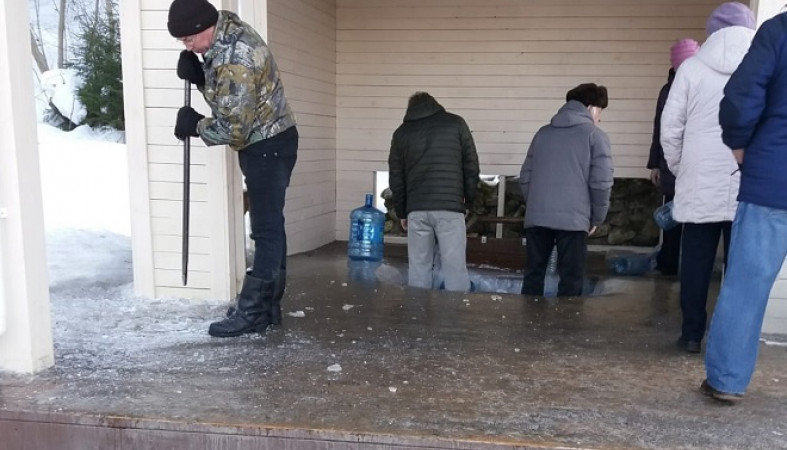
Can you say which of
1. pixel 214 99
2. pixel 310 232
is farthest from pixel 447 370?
pixel 310 232

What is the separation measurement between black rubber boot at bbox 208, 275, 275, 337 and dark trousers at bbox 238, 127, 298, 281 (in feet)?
0.17

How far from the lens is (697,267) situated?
281 cm

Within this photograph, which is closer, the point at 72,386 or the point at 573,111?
the point at 72,386

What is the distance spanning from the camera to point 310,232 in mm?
6242

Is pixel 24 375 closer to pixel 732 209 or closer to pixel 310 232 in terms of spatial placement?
pixel 732 209

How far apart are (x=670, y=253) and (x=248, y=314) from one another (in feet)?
11.5

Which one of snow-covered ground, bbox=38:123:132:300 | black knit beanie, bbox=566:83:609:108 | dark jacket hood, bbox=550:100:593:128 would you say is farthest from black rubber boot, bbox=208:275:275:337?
black knit beanie, bbox=566:83:609:108

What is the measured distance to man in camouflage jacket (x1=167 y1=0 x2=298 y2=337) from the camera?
9.11 feet

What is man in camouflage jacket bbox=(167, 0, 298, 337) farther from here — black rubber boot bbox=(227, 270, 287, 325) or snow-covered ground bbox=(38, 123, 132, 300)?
snow-covered ground bbox=(38, 123, 132, 300)

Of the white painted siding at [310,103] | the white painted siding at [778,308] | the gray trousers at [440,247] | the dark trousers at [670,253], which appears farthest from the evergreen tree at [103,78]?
the white painted siding at [778,308]

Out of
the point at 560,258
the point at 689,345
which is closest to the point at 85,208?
the point at 560,258

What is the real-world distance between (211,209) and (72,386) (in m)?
1.37

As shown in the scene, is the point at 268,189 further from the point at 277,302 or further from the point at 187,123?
the point at 277,302

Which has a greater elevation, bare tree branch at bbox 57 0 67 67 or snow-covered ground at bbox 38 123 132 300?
bare tree branch at bbox 57 0 67 67
